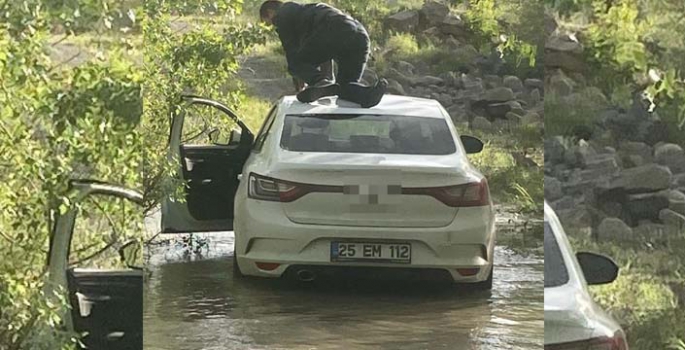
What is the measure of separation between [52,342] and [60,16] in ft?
3.92

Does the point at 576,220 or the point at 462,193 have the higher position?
the point at 462,193

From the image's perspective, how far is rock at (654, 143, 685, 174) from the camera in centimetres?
334

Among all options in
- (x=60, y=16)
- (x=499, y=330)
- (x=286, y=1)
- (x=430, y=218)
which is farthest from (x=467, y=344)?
(x=60, y=16)

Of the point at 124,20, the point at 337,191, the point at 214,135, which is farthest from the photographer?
the point at 124,20

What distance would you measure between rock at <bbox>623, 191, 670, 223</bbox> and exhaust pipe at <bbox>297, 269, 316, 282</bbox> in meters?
1.11

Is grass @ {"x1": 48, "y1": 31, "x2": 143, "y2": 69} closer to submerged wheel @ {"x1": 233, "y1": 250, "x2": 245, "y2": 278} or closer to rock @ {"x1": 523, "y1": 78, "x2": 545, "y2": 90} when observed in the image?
submerged wheel @ {"x1": 233, "y1": 250, "x2": 245, "y2": 278}

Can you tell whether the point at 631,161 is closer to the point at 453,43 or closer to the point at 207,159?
the point at 453,43

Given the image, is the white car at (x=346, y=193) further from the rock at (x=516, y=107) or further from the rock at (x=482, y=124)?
the rock at (x=516, y=107)

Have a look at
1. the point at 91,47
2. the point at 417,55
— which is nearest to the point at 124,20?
the point at 91,47

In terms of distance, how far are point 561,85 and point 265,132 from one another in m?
1.04

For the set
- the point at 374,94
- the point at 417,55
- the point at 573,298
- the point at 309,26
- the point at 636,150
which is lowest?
the point at 573,298

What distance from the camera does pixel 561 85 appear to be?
3.38 m

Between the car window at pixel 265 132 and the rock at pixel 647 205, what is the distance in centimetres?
126

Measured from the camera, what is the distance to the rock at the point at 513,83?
3.33 metres
